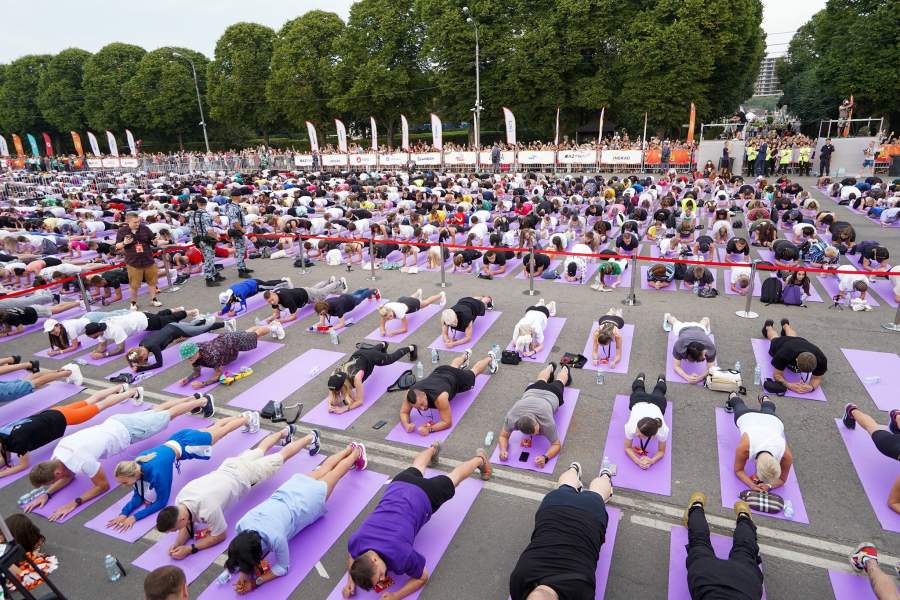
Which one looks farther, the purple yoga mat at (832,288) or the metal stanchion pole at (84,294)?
the metal stanchion pole at (84,294)

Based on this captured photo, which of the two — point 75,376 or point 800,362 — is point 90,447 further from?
point 800,362

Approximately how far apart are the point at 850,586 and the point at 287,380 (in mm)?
7564

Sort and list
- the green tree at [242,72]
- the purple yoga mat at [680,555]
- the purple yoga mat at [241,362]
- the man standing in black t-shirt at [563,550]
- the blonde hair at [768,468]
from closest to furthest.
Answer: the man standing in black t-shirt at [563,550] → the purple yoga mat at [680,555] → the blonde hair at [768,468] → the purple yoga mat at [241,362] → the green tree at [242,72]

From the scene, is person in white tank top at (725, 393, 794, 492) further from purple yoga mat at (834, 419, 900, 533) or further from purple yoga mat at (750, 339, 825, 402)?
purple yoga mat at (750, 339, 825, 402)

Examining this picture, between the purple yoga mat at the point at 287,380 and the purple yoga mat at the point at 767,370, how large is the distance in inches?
279

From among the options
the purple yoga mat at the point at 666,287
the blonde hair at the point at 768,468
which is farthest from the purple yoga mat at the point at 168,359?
the purple yoga mat at the point at 666,287

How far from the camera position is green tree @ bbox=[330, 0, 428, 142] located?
44.8 m

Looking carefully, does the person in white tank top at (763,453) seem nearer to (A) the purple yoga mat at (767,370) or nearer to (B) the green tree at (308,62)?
(A) the purple yoga mat at (767,370)

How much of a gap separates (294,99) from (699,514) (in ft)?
170

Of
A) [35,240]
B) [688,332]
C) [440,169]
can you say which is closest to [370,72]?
[440,169]

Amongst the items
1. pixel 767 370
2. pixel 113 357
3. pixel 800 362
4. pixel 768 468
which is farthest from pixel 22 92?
pixel 768 468

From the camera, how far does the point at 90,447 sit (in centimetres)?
598

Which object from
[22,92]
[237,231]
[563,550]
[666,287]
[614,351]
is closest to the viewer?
[563,550]

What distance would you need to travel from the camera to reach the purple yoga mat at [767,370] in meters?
7.43
